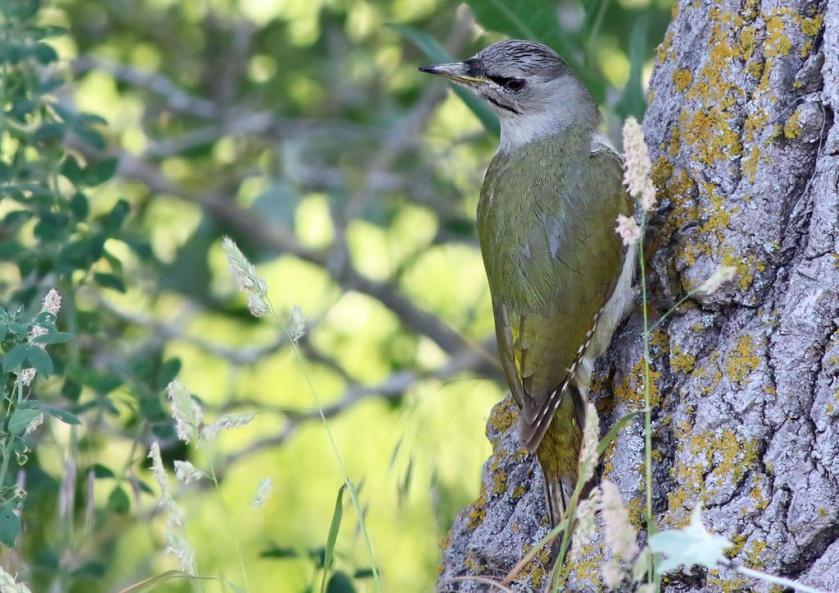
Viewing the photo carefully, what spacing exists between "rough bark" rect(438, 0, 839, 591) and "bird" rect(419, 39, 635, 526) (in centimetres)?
9

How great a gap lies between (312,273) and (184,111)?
4.05ft

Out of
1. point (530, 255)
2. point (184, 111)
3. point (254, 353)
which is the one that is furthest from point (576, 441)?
point (184, 111)

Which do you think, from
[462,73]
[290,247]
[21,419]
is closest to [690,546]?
[21,419]

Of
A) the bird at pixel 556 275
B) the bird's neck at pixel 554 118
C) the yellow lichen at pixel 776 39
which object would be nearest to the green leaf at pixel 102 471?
the bird at pixel 556 275

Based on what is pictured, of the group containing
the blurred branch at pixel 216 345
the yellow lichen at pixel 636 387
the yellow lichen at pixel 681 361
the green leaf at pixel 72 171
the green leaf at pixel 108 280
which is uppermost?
the yellow lichen at pixel 681 361

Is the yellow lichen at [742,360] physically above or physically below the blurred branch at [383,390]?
above

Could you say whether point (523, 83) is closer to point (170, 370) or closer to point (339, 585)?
point (170, 370)

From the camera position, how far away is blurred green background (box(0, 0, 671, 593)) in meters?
5.17

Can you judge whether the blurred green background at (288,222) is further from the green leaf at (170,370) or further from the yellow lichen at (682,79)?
the yellow lichen at (682,79)

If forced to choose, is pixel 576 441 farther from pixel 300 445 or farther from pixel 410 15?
pixel 410 15

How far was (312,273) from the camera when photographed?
6.64m

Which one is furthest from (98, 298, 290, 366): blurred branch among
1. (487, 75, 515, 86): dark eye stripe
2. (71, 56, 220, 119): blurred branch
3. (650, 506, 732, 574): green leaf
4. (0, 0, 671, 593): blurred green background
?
(650, 506, 732, 574): green leaf

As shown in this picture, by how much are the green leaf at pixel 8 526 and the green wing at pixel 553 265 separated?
1170 mm

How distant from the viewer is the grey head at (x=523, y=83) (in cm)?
352
